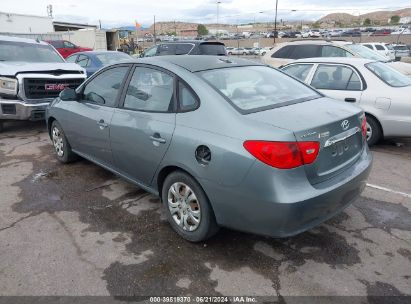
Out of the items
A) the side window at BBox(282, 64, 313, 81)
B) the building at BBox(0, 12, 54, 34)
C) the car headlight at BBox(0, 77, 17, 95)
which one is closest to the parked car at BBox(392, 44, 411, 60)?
the side window at BBox(282, 64, 313, 81)

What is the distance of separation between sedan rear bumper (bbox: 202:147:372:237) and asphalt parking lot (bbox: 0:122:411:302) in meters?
0.42

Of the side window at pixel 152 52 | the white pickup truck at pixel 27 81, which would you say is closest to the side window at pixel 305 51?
the side window at pixel 152 52

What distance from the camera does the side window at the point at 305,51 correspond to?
33.7 ft

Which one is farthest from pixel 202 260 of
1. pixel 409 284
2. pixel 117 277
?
pixel 409 284

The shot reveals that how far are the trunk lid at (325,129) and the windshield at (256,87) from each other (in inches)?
6.5

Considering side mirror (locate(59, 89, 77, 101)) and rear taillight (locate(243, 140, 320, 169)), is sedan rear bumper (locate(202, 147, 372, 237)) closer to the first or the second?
rear taillight (locate(243, 140, 320, 169))

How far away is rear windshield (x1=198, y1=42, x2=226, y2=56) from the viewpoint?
40.2ft

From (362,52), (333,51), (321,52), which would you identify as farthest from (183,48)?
(362,52)

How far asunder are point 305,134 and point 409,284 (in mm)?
1418

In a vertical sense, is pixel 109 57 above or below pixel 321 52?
below

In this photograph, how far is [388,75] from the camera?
6.17 metres

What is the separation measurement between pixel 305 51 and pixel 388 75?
4.64 meters

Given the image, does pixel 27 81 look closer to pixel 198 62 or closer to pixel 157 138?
pixel 198 62

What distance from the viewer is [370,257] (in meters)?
3.12
